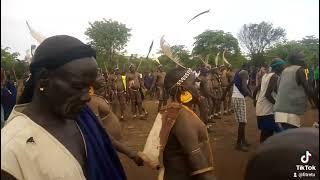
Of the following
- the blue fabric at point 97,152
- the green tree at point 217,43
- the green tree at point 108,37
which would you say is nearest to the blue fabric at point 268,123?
the blue fabric at point 97,152

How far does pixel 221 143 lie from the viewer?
24.9 feet

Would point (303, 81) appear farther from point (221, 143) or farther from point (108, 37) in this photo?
point (108, 37)

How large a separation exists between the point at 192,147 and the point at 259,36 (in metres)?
37.0

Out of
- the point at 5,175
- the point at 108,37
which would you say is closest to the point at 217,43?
the point at 108,37

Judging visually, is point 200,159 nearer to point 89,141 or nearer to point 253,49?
point 89,141

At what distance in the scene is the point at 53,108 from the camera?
5.74 feet

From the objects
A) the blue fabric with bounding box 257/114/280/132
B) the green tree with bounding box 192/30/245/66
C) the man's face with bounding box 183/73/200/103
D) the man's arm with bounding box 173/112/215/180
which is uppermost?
the green tree with bounding box 192/30/245/66

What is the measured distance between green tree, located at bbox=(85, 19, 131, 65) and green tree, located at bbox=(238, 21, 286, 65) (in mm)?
12089

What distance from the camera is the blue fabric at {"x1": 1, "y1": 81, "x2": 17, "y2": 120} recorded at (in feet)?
22.7

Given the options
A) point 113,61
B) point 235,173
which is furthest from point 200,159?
point 113,61

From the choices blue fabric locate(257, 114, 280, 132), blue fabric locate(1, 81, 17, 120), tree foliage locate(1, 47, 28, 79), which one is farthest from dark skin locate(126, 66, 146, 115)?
blue fabric locate(257, 114, 280, 132)

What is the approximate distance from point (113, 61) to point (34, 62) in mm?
19989

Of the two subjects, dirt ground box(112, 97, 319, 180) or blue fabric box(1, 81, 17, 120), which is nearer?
dirt ground box(112, 97, 319, 180)

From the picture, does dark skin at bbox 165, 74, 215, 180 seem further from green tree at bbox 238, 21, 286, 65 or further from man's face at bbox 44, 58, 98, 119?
green tree at bbox 238, 21, 286, 65
